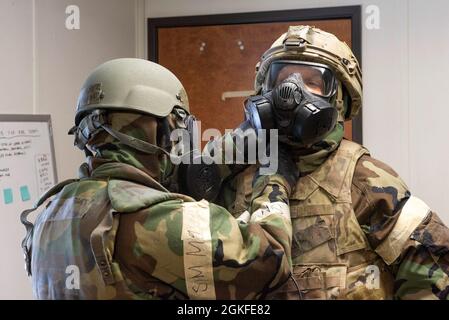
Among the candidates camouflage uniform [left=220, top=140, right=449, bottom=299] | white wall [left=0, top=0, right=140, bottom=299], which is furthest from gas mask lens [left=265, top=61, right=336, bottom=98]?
white wall [left=0, top=0, right=140, bottom=299]

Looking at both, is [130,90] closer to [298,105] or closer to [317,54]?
[298,105]

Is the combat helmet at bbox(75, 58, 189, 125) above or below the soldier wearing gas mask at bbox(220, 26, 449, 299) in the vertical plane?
above

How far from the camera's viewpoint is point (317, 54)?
4.44 feet

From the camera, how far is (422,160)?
220 centimetres

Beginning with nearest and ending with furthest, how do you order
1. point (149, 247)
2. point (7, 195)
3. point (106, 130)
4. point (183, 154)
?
1. point (149, 247)
2. point (106, 130)
3. point (183, 154)
4. point (7, 195)

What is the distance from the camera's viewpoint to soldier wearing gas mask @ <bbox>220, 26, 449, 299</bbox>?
4.09 ft

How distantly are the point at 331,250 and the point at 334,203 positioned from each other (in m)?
0.12

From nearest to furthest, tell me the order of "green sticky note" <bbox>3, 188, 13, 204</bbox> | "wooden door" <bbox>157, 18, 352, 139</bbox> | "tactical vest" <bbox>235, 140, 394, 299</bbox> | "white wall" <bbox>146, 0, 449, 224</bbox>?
"tactical vest" <bbox>235, 140, 394, 299</bbox> → "green sticky note" <bbox>3, 188, 13, 204</bbox> → "white wall" <bbox>146, 0, 449, 224</bbox> → "wooden door" <bbox>157, 18, 352, 139</bbox>

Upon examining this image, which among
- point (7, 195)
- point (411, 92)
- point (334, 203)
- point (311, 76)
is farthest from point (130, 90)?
point (411, 92)

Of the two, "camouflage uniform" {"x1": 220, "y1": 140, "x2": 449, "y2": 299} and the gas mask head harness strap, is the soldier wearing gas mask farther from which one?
the gas mask head harness strap

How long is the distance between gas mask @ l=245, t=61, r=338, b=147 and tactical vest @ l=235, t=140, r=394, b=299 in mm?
132

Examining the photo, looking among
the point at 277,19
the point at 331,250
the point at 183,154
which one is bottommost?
the point at 331,250

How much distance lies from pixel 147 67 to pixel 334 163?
542 millimetres

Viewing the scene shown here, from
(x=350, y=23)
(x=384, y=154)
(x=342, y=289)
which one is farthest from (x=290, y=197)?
(x=350, y=23)
